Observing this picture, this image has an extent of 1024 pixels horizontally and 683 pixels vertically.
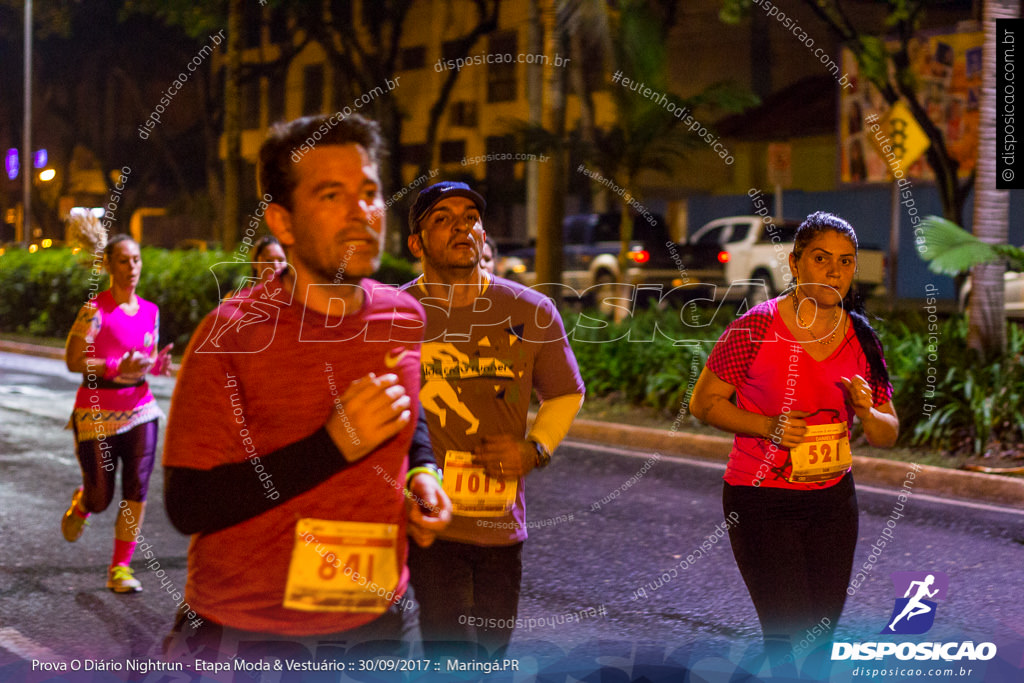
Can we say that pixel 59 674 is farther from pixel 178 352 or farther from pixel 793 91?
pixel 793 91

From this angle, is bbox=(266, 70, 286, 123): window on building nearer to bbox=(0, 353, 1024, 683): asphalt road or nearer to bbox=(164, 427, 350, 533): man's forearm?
bbox=(0, 353, 1024, 683): asphalt road

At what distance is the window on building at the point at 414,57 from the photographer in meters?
41.1

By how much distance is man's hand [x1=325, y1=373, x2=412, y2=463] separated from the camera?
236 centimetres

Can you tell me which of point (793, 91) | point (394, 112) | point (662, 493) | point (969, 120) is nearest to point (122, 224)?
point (394, 112)

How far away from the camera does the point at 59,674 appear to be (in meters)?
4.57

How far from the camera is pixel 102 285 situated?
18453 millimetres

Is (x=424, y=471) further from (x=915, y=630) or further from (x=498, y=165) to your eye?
(x=498, y=165)

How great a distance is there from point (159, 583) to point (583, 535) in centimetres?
245

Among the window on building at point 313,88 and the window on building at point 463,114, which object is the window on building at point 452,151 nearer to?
the window on building at point 463,114

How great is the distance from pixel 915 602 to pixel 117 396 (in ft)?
12.4

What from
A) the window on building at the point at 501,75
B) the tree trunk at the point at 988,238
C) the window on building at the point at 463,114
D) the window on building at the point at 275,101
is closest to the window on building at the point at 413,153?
the window on building at the point at 463,114

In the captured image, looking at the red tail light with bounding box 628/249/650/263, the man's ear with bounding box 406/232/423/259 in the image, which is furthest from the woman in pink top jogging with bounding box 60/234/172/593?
the red tail light with bounding box 628/249/650/263

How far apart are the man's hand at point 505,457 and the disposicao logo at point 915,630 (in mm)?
1711

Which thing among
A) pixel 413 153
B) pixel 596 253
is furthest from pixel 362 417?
pixel 413 153
